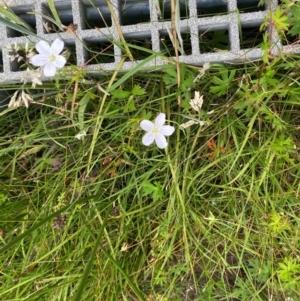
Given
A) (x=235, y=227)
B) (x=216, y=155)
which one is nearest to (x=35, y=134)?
(x=216, y=155)

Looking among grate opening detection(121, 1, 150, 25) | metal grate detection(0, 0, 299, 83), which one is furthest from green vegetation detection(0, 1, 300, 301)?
grate opening detection(121, 1, 150, 25)

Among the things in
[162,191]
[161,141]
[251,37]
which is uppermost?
[251,37]

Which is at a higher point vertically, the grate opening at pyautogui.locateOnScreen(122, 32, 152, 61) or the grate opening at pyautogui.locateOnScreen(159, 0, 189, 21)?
the grate opening at pyautogui.locateOnScreen(159, 0, 189, 21)

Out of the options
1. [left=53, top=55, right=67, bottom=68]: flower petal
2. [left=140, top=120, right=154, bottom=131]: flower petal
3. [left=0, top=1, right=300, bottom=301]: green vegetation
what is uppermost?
[left=53, top=55, right=67, bottom=68]: flower petal

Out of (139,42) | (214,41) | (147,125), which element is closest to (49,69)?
(147,125)

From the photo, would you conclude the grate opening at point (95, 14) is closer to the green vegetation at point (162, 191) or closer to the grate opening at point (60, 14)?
the grate opening at point (60, 14)

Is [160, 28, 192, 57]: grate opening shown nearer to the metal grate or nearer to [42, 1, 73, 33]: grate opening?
the metal grate

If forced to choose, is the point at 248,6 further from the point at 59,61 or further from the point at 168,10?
the point at 59,61

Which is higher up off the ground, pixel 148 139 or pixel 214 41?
pixel 214 41
